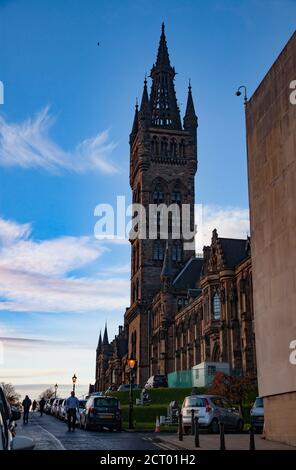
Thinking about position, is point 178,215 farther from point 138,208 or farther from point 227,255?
point 227,255

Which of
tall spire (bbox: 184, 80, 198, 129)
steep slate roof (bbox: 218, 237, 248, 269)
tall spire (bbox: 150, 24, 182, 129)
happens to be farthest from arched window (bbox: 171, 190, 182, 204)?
steep slate roof (bbox: 218, 237, 248, 269)

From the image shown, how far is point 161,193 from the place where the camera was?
310 feet

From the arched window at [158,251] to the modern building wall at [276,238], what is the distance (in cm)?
7085

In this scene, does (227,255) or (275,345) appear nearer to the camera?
(275,345)

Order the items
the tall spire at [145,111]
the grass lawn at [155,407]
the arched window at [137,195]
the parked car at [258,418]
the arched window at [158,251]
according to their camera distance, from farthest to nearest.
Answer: the tall spire at [145,111]
the arched window at [137,195]
the arched window at [158,251]
the grass lawn at [155,407]
the parked car at [258,418]

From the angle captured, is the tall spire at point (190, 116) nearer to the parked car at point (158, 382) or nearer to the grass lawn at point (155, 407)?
the parked car at point (158, 382)

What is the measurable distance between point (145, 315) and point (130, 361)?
6081 cm

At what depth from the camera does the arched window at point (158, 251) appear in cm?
9150

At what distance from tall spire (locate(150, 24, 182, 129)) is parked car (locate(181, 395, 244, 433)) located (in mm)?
79662

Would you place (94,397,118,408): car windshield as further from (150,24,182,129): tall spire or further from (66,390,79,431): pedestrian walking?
(150,24,182,129): tall spire

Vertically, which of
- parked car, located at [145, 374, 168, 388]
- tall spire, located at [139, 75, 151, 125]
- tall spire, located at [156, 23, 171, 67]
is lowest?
parked car, located at [145, 374, 168, 388]

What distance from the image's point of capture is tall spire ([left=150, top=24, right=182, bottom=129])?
101688 mm

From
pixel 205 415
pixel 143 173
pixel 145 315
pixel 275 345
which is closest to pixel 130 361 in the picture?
pixel 205 415

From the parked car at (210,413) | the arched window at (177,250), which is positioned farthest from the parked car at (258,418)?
the arched window at (177,250)
